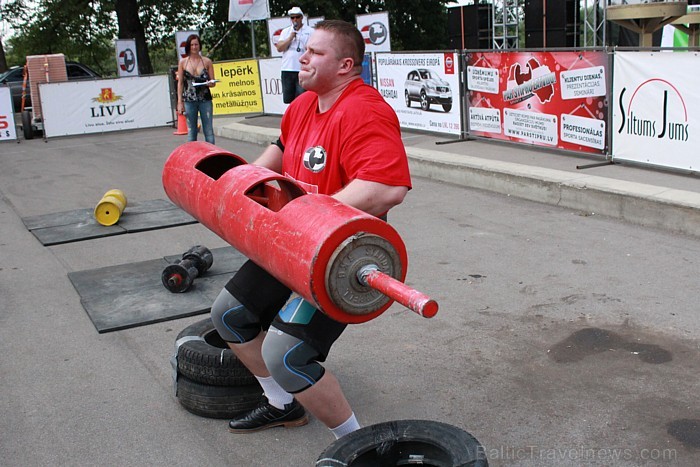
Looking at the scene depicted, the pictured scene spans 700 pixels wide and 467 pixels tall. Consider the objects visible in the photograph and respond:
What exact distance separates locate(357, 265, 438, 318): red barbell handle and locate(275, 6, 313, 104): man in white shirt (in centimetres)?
999

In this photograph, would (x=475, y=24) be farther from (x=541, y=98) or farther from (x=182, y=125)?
(x=541, y=98)

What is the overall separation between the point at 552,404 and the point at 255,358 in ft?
5.01

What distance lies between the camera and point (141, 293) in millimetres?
6207

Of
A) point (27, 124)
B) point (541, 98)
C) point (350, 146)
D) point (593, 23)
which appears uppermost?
point (593, 23)

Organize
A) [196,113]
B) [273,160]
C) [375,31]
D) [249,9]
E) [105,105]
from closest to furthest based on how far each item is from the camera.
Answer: [273,160] < [196,113] < [105,105] < [249,9] < [375,31]

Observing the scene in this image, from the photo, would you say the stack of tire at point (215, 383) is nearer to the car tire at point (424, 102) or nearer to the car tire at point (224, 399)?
the car tire at point (224, 399)

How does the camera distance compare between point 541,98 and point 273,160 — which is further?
point 541,98

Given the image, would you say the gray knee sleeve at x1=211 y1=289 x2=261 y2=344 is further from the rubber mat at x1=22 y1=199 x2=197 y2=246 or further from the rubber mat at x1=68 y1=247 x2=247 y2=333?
the rubber mat at x1=22 y1=199 x2=197 y2=246

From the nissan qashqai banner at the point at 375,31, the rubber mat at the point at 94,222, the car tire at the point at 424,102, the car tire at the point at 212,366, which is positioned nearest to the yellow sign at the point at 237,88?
the nissan qashqai banner at the point at 375,31

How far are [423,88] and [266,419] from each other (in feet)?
30.3

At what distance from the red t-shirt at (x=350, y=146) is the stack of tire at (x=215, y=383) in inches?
43.4

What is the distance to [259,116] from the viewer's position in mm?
17625

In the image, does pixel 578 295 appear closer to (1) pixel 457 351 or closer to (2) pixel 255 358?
(1) pixel 457 351

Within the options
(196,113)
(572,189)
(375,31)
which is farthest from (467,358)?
(375,31)
